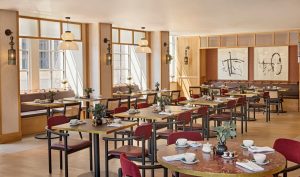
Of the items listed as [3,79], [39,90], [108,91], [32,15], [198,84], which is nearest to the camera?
[3,79]

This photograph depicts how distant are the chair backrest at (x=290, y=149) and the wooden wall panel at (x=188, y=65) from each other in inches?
443

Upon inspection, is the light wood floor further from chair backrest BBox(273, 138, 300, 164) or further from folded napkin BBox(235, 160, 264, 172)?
folded napkin BBox(235, 160, 264, 172)

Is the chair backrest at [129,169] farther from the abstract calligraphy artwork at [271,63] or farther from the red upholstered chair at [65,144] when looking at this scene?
the abstract calligraphy artwork at [271,63]

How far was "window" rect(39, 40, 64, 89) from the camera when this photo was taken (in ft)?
34.2

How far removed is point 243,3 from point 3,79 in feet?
16.5

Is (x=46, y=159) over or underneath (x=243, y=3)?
underneath

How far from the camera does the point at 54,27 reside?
10.1 meters

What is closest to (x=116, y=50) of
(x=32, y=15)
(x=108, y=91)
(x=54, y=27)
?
(x=108, y=91)

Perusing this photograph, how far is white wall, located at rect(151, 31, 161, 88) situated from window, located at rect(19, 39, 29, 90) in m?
4.70

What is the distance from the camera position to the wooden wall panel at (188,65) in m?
15.3

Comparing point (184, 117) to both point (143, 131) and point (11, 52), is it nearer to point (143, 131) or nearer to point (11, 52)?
point (143, 131)

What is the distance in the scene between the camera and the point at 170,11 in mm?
8578

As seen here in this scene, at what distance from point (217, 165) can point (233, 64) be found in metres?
11.9

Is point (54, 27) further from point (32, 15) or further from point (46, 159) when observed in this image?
point (46, 159)
